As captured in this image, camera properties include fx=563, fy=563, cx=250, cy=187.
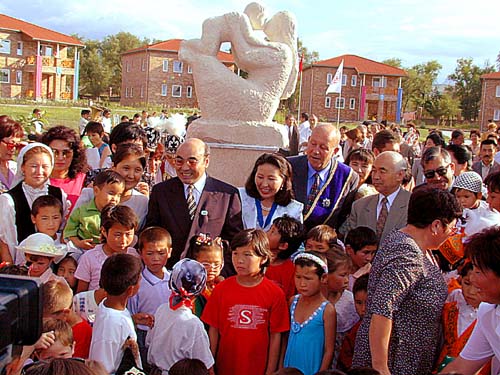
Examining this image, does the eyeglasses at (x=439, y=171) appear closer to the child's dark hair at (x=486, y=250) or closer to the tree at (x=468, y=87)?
the child's dark hair at (x=486, y=250)

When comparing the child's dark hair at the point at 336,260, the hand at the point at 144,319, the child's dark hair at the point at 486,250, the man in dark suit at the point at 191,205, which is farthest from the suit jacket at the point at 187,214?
the child's dark hair at the point at 486,250

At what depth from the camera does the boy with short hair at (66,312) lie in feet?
10.0

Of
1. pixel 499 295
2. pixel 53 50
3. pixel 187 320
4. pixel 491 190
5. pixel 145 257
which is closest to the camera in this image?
pixel 499 295

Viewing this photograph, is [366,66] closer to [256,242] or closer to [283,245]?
[283,245]

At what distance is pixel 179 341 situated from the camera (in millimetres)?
3111

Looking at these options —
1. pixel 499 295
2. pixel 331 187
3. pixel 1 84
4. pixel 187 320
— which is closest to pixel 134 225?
pixel 187 320

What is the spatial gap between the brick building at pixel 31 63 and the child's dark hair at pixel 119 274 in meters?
50.8

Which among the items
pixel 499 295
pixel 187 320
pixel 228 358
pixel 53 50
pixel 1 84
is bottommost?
pixel 228 358

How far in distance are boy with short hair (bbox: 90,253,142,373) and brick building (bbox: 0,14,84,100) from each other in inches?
2000

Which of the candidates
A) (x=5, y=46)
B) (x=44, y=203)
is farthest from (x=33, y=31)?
(x=44, y=203)

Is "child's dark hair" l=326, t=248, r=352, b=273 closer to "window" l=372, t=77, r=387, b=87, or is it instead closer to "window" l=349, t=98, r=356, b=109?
"window" l=349, t=98, r=356, b=109

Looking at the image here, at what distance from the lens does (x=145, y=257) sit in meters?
3.60

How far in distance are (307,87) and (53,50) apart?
2533cm

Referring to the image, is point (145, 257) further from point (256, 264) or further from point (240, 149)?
point (240, 149)
